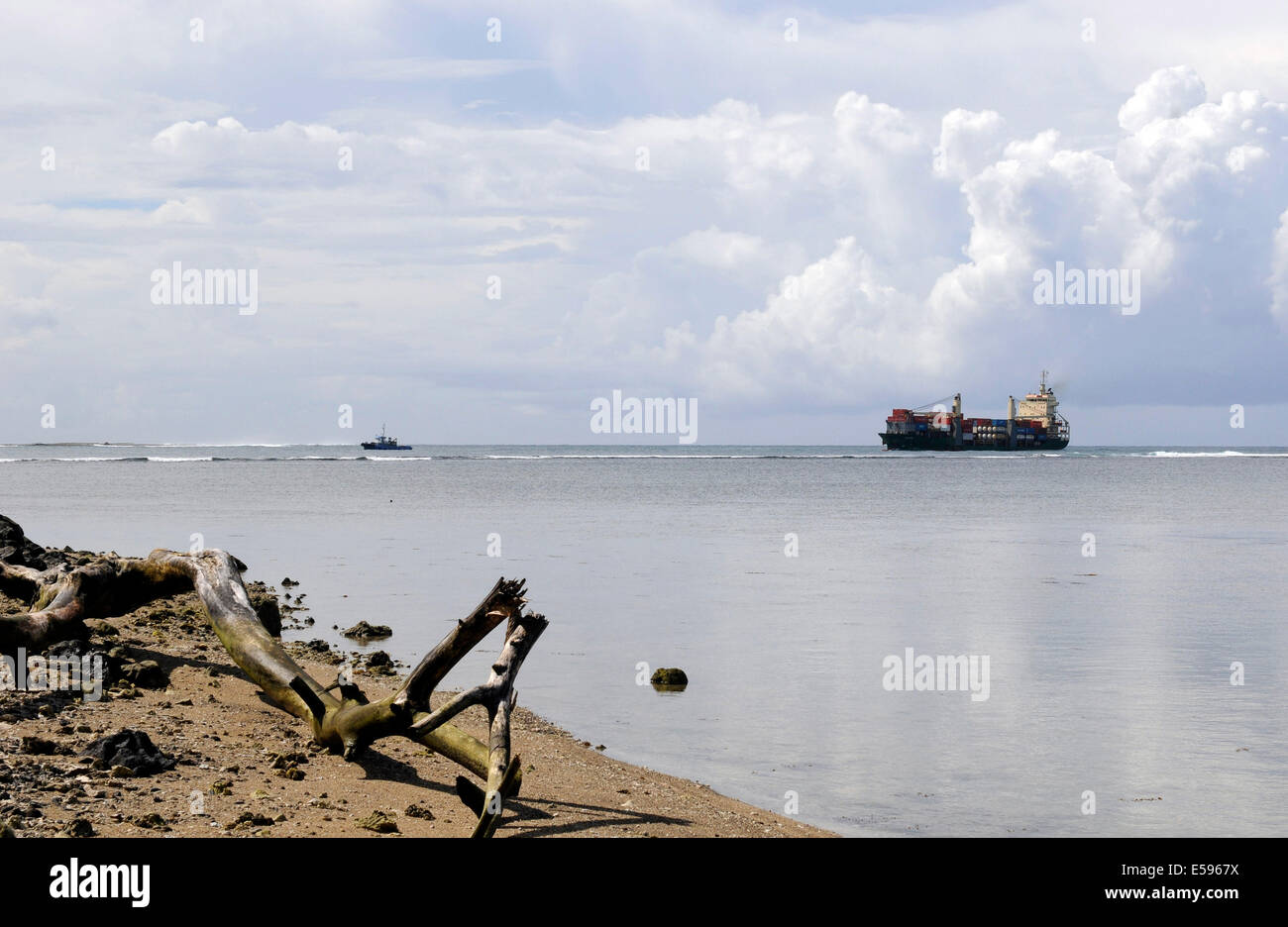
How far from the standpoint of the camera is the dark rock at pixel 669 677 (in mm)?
17422

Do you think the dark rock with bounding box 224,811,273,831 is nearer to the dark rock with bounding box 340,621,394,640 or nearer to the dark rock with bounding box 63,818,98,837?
the dark rock with bounding box 63,818,98,837

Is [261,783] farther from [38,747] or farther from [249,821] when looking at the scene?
[38,747]

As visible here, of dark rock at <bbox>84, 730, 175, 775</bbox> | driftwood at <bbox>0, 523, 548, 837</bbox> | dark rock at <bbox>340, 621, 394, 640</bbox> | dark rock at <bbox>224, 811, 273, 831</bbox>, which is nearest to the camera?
dark rock at <bbox>224, 811, 273, 831</bbox>

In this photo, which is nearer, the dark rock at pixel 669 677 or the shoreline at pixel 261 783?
the shoreline at pixel 261 783

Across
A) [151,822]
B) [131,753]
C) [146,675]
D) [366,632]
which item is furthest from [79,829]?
[366,632]

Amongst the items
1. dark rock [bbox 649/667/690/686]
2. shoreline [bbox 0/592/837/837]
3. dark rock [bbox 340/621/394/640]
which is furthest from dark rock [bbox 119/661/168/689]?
dark rock [bbox 340/621/394/640]

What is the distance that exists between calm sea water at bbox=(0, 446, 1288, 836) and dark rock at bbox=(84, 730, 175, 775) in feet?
17.8

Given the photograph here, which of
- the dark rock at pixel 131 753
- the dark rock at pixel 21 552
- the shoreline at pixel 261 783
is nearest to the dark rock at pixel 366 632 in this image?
the dark rock at pixel 21 552

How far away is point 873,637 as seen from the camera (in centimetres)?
2186

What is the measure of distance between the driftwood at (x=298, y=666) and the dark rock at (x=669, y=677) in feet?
18.1

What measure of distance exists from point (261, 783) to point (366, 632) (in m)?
11.5

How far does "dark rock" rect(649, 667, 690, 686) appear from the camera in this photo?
57.2 feet

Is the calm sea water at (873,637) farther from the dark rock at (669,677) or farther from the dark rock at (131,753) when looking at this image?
the dark rock at (131,753)
